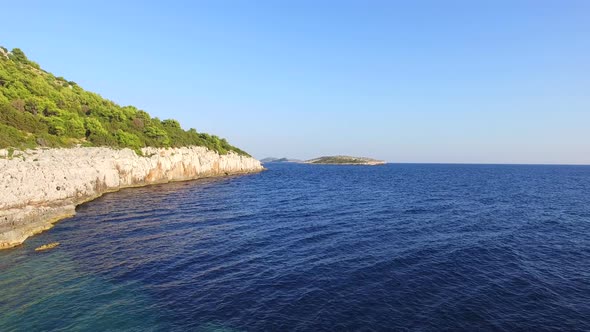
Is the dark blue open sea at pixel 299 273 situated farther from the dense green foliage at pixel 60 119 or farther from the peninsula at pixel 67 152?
the dense green foliage at pixel 60 119

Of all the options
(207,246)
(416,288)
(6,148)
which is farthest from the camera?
(6,148)

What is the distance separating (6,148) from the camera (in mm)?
41438

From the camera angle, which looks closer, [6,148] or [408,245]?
[408,245]

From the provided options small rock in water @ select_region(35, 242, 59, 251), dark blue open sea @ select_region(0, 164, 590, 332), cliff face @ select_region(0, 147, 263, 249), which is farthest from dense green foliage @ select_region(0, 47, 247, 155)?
dark blue open sea @ select_region(0, 164, 590, 332)

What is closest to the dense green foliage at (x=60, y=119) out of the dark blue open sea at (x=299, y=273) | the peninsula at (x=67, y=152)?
the peninsula at (x=67, y=152)

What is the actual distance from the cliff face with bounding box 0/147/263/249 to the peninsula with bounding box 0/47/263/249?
0.11 meters

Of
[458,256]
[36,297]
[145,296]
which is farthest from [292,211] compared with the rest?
[36,297]

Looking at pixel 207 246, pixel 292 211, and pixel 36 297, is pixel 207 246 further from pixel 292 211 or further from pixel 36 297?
pixel 292 211

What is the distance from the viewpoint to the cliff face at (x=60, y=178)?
34469 mm

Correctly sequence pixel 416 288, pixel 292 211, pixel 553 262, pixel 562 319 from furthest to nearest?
pixel 292 211 < pixel 553 262 < pixel 416 288 < pixel 562 319

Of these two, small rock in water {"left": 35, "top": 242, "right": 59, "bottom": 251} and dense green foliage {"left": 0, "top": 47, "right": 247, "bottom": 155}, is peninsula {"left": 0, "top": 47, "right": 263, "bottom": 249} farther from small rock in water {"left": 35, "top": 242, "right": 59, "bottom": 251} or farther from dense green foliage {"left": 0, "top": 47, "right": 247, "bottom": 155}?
small rock in water {"left": 35, "top": 242, "right": 59, "bottom": 251}

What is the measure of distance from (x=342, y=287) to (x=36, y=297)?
21.9m

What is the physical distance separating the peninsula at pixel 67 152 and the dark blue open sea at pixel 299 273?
3.95 metres

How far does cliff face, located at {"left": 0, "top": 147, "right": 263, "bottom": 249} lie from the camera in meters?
34.5
